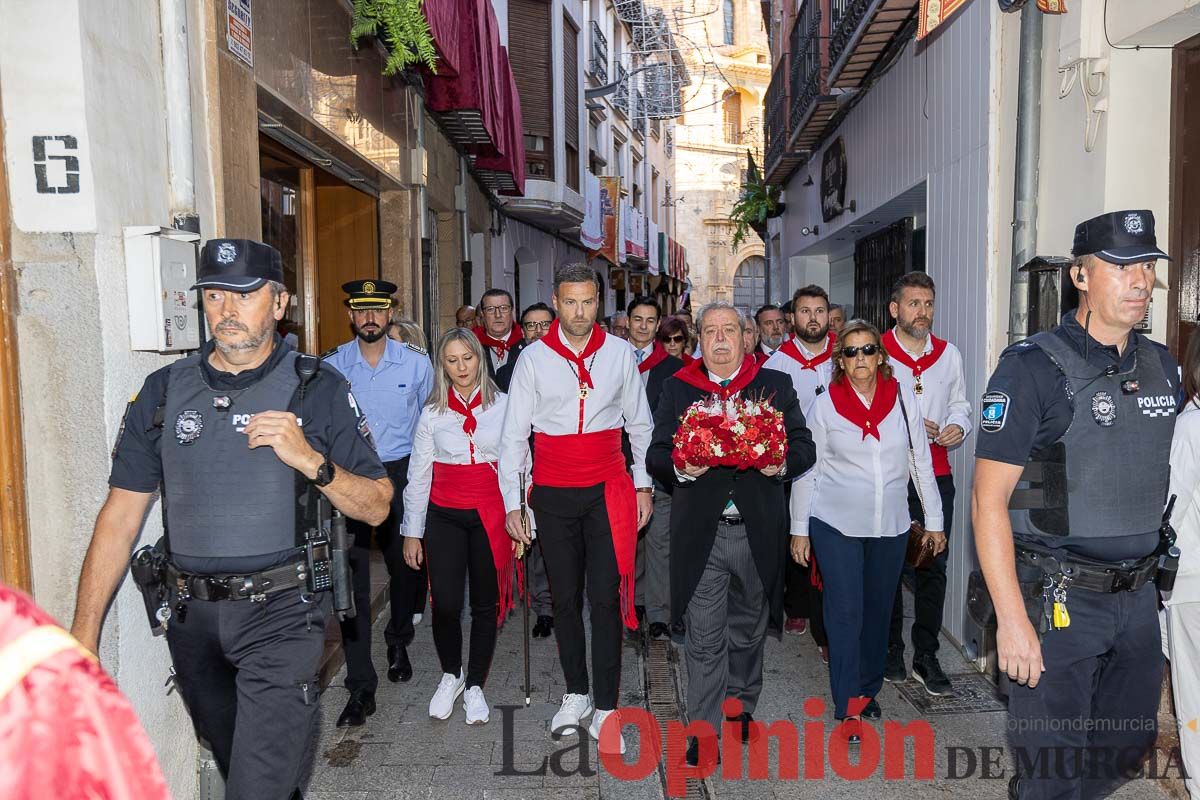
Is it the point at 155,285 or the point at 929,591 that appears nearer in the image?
the point at 155,285

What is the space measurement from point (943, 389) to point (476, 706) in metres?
3.37

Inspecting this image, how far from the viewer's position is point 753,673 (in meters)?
4.75

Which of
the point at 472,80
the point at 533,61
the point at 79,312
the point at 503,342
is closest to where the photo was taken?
the point at 79,312

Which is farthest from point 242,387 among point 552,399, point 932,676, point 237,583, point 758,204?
point 758,204

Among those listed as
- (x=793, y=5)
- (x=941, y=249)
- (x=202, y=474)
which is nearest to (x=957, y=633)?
(x=941, y=249)

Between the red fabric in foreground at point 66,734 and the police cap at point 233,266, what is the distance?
2.36 m

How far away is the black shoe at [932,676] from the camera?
17.8 feet

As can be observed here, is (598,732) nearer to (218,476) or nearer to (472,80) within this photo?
(218,476)

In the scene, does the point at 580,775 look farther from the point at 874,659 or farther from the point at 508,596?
the point at 874,659

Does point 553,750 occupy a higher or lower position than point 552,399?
lower

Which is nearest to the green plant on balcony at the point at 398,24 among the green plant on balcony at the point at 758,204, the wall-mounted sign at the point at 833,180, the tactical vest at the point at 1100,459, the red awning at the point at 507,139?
the red awning at the point at 507,139

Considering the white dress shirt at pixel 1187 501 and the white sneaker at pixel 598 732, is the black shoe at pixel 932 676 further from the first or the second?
the white dress shirt at pixel 1187 501

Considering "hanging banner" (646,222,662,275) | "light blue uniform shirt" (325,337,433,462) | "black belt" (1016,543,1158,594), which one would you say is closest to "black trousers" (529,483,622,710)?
"light blue uniform shirt" (325,337,433,462)

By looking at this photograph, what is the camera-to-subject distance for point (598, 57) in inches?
933
